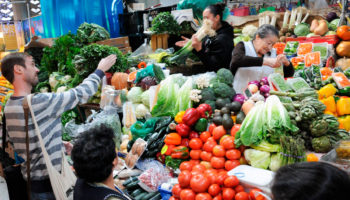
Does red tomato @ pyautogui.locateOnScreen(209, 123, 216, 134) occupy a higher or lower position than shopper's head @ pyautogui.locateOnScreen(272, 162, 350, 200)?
lower

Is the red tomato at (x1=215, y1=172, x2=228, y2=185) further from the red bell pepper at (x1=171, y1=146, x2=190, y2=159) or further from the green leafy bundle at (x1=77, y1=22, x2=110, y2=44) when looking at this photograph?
the green leafy bundle at (x1=77, y1=22, x2=110, y2=44)

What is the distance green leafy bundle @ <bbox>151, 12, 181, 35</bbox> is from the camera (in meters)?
5.34

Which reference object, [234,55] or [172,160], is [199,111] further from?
[234,55]

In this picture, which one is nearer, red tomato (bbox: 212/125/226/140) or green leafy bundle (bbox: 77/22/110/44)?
red tomato (bbox: 212/125/226/140)

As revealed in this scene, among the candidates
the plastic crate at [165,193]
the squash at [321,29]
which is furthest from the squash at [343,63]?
the plastic crate at [165,193]

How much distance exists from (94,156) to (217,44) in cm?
298

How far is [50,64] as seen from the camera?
6.33 m

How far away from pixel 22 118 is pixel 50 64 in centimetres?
423

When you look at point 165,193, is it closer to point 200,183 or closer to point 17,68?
point 200,183

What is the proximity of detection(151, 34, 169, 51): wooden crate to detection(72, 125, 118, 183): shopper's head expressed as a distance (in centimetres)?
399

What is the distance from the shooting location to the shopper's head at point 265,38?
364 centimetres

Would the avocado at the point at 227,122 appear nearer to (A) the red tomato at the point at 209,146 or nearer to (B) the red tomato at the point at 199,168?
(A) the red tomato at the point at 209,146

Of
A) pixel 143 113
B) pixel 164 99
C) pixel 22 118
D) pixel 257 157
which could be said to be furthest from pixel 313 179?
pixel 143 113

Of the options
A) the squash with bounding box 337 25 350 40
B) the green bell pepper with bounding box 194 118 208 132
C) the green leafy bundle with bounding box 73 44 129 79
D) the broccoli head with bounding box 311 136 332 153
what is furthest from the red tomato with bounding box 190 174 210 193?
the squash with bounding box 337 25 350 40
